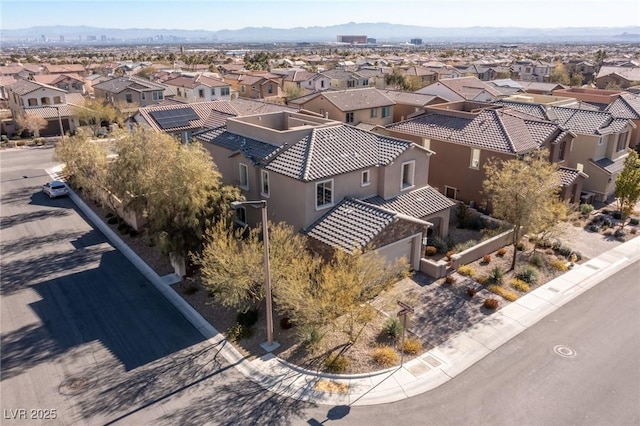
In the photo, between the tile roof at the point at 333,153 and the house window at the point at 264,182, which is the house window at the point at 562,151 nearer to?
the tile roof at the point at 333,153

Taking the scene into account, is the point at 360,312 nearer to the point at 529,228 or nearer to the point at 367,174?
the point at 367,174

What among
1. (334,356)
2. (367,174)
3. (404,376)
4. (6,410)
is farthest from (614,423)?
(6,410)

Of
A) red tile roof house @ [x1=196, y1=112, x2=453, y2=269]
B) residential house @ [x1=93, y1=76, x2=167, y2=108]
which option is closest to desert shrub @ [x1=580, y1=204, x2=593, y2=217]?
red tile roof house @ [x1=196, y1=112, x2=453, y2=269]

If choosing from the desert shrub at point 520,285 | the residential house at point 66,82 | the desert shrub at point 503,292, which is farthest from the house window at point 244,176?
the residential house at point 66,82

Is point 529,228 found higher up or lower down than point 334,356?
higher up

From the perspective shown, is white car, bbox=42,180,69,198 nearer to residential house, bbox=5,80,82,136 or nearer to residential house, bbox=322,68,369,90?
residential house, bbox=5,80,82,136

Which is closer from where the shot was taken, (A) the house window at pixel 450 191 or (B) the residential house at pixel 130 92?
(A) the house window at pixel 450 191

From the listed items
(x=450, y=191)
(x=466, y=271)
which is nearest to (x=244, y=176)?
(x=466, y=271)
